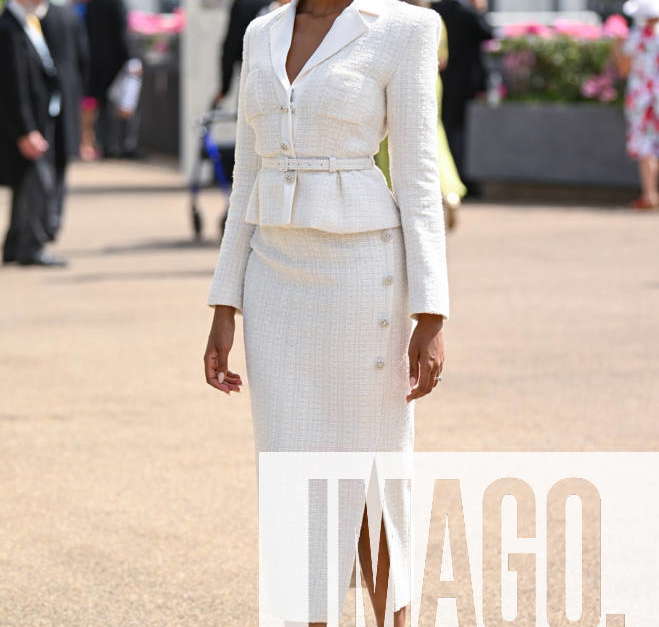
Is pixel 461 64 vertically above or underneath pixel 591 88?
above

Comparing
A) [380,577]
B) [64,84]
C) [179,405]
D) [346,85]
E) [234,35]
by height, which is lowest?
[179,405]

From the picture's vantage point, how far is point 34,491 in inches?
249

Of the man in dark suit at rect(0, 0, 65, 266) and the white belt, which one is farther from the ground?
the white belt

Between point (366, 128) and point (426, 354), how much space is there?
0.47m

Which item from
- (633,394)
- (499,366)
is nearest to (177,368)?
(499,366)

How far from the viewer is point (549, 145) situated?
1867 cm

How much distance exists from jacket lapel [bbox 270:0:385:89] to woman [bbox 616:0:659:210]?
13.3 m

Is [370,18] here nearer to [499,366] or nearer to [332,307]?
[332,307]

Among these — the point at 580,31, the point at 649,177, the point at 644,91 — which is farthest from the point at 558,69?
the point at 580,31

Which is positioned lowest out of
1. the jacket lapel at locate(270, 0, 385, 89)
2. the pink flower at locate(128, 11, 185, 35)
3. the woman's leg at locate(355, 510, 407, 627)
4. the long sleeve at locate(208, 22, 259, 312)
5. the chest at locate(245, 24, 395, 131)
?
the pink flower at locate(128, 11, 185, 35)

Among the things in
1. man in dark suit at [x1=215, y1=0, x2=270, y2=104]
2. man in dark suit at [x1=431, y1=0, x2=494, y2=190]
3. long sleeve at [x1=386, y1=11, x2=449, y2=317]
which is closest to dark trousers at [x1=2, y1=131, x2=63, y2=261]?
man in dark suit at [x1=215, y1=0, x2=270, y2=104]

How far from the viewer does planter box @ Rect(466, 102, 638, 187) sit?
18266 mm
